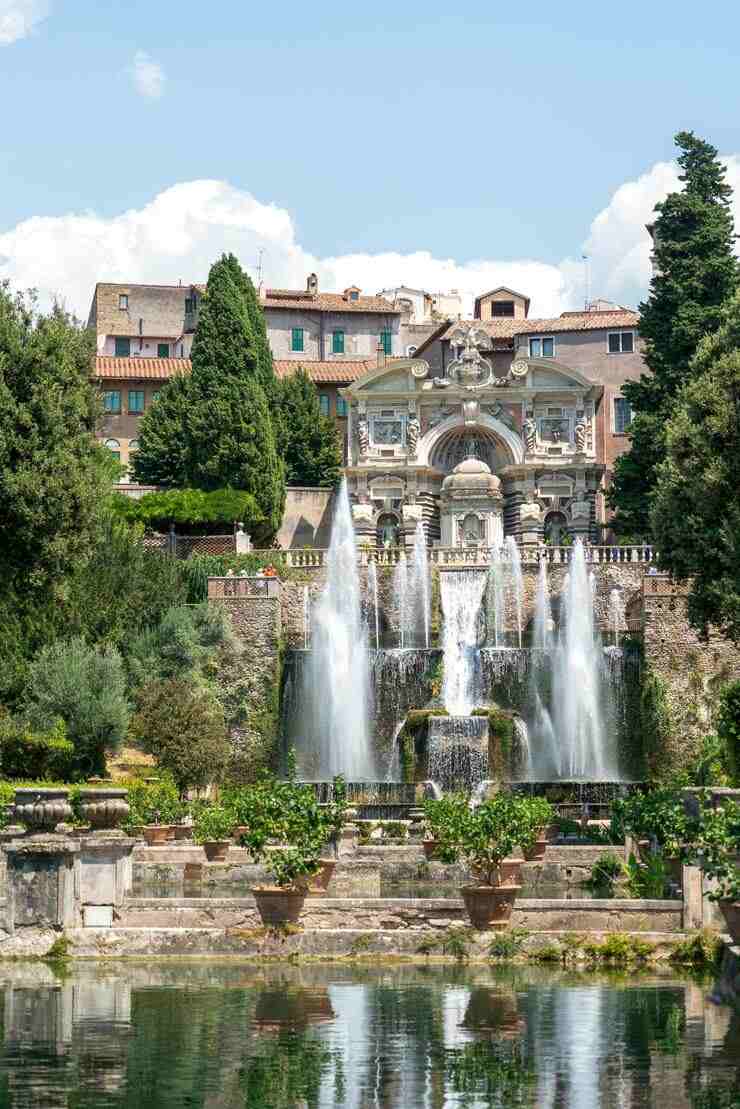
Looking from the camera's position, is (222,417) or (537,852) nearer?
(537,852)

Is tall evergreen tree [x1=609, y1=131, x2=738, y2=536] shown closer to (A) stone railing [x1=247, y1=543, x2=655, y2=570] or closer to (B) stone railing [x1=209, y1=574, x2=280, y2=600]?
(A) stone railing [x1=247, y1=543, x2=655, y2=570]

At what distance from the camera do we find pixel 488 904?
67.9 feet

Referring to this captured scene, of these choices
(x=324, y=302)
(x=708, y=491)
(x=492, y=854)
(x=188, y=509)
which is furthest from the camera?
(x=324, y=302)

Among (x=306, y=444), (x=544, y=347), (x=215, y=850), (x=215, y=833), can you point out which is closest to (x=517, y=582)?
(x=306, y=444)

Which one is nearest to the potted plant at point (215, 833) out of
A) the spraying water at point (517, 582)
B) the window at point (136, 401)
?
the spraying water at point (517, 582)

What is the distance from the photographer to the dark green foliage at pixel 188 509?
65.6 meters

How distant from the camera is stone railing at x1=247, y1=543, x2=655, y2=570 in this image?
57.2 metres

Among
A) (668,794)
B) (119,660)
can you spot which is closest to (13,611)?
(119,660)

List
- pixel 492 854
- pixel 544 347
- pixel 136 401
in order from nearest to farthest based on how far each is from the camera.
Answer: pixel 492 854 → pixel 544 347 → pixel 136 401

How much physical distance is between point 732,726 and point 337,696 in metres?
18.0

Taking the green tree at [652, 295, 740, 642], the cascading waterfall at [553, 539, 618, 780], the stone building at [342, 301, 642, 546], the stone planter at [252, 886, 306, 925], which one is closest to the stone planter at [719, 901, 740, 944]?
the stone planter at [252, 886, 306, 925]

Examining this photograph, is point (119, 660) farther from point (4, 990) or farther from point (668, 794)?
point (4, 990)

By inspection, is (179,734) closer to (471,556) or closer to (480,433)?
(471,556)

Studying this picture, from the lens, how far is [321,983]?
18.9 metres
